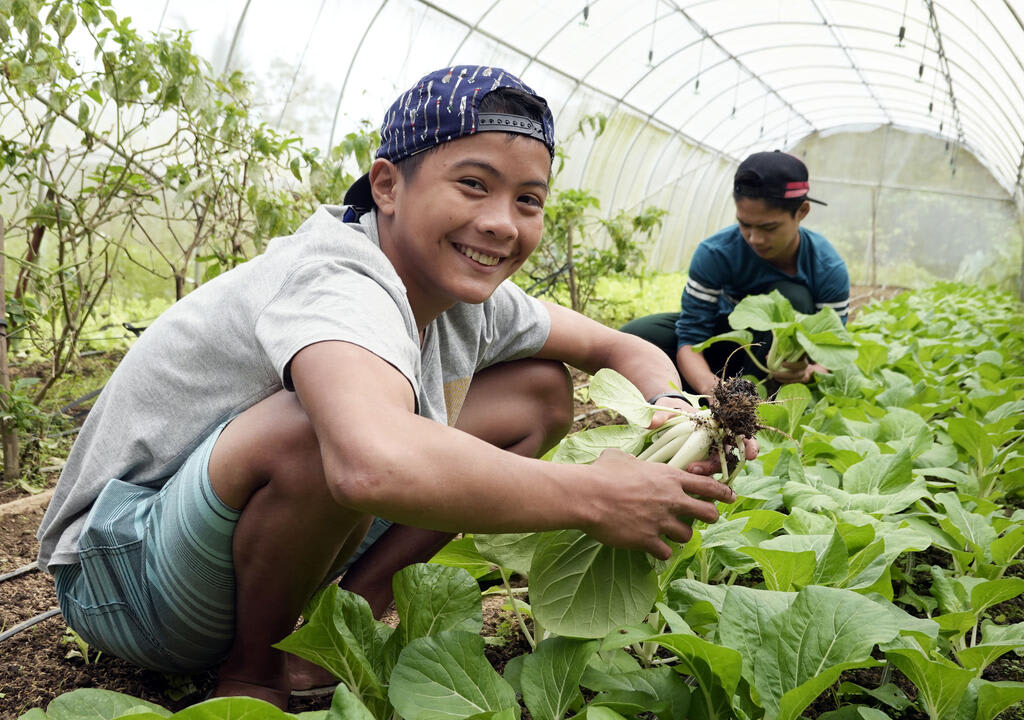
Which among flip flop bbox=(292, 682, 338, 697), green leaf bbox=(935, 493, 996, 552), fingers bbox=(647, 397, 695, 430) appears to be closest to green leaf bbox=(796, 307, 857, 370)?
green leaf bbox=(935, 493, 996, 552)

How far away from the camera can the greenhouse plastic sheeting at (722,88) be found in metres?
6.41

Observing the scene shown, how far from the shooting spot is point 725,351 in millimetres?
3600

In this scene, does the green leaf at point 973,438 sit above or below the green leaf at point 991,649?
above

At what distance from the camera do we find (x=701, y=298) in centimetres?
366

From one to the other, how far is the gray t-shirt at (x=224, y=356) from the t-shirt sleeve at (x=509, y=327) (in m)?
0.19

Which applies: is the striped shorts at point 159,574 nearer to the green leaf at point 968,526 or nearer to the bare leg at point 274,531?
the bare leg at point 274,531

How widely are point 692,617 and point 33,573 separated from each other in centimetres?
158

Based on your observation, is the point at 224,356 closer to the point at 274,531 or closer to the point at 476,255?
the point at 274,531

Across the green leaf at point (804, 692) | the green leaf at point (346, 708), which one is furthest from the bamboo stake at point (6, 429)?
the green leaf at point (804, 692)

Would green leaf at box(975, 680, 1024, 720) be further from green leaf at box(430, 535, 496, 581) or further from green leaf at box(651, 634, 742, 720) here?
green leaf at box(430, 535, 496, 581)

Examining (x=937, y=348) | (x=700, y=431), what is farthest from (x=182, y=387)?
(x=937, y=348)

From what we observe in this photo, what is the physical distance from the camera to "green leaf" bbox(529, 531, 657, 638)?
1405 mm

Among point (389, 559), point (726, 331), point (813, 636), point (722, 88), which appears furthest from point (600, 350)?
point (722, 88)

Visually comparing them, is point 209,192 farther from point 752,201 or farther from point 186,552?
point 186,552
